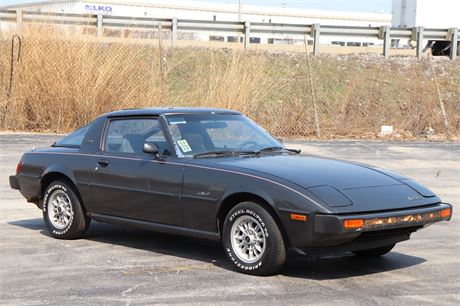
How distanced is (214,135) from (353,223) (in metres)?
2.10

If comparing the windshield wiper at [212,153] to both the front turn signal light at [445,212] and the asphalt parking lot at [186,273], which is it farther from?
the front turn signal light at [445,212]

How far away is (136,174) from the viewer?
311 inches

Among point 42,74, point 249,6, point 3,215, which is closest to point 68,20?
point 42,74

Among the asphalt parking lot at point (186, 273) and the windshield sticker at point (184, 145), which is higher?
the windshield sticker at point (184, 145)

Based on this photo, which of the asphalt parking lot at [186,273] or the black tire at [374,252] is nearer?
the asphalt parking lot at [186,273]

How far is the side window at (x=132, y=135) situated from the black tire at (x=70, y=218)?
25.7 inches

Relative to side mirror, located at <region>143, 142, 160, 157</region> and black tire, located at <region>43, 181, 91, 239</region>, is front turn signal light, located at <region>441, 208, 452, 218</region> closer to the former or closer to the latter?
side mirror, located at <region>143, 142, 160, 157</region>

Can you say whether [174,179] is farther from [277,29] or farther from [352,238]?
[277,29]

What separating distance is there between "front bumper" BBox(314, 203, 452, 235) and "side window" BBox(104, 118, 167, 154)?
209 centimetres

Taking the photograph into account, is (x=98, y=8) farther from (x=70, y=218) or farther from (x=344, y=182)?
(x=344, y=182)

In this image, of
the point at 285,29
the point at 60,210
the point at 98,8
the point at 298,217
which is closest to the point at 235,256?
the point at 298,217

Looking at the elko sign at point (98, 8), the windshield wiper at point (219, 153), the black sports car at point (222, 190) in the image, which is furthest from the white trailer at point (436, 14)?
the windshield wiper at point (219, 153)

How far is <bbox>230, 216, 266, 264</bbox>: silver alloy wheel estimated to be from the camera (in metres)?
6.96

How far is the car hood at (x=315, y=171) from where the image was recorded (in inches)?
273
